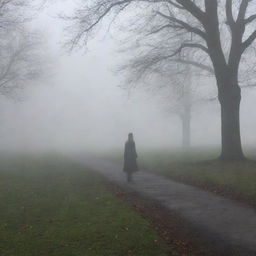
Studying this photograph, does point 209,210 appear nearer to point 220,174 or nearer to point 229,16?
point 220,174

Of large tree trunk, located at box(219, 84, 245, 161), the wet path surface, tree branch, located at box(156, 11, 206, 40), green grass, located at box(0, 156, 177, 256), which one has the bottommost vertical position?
green grass, located at box(0, 156, 177, 256)

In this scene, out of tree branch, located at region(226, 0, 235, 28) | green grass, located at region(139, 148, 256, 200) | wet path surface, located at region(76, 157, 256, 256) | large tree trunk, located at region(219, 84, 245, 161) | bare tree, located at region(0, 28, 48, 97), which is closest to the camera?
wet path surface, located at region(76, 157, 256, 256)

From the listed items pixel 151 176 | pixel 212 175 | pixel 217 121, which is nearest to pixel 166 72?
pixel 151 176

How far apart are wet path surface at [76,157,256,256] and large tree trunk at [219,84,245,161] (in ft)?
15.0

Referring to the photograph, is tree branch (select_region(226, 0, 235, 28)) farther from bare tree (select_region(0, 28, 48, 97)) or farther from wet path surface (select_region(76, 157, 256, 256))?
bare tree (select_region(0, 28, 48, 97))

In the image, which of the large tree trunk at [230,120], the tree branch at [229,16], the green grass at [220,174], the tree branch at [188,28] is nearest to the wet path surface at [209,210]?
the green grass at [220,174]

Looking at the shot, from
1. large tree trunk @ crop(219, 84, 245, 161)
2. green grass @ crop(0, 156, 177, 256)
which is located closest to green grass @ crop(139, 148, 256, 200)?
large tree trunk @ crop(219, 84, 245, 161)

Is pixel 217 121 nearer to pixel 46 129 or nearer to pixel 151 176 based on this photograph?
pixel 46 129

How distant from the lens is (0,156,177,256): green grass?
7634 millimetres

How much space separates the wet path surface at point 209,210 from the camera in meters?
7.90

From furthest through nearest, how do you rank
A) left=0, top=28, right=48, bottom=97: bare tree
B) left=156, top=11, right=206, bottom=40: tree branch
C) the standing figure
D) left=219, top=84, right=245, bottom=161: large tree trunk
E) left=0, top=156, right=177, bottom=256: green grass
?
1. left=0, top=28, right=48, bottom=97: bare tree
2. left=156, top=11, right=206, bottom=40: tree branch
3. left=219, top=84, right=245, bottom=161: large tree trunk
4. the standing figure
5. left=0, top=156, right=177, bottom=256: green grass

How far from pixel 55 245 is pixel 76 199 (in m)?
4.80

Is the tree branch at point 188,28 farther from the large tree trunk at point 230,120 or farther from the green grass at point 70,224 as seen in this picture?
the green grass at point 70,224

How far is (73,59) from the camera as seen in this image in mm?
125125
